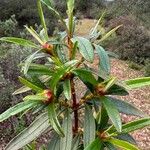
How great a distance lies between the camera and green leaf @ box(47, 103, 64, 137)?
1.91m

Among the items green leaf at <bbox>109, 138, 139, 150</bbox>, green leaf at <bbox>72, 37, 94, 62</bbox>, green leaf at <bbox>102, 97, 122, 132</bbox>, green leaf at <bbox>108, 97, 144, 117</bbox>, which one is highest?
green leaf at <bbox>72, 37, 94, 62</bbox>

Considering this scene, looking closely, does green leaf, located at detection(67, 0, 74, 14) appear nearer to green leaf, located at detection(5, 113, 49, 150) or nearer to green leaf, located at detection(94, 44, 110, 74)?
green leaf, located at detection(94, 44, 110, 74)

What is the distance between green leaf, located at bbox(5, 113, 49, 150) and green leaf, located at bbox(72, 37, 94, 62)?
1.17 ft

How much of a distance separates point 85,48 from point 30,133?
450mm

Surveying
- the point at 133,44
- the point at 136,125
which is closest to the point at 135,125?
the point at 136,125

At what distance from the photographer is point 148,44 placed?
14.5 meters

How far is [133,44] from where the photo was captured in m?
14.6

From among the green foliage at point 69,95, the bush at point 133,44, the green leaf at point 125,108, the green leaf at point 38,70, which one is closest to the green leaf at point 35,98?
the green foliage at point 69,95

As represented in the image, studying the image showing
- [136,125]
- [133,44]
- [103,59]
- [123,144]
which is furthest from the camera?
[133,44]

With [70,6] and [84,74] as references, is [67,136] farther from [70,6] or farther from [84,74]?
[70,6]

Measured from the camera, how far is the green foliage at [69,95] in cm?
191

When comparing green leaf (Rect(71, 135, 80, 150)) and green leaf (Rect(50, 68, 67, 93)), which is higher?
green leaf (Rect(50, 68, 67, 93))

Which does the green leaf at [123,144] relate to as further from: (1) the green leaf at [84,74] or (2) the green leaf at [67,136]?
(1) the green leaf at [84,74]

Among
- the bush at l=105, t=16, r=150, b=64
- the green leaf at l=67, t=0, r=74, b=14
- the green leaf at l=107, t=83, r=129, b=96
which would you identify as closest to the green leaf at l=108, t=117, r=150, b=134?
the green leaf at l=107, t=83, r=129, b=96
